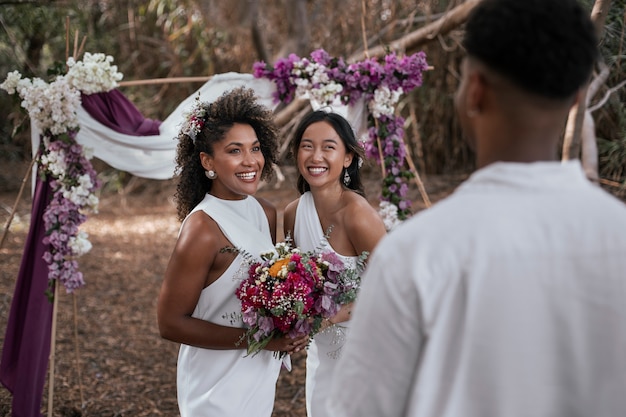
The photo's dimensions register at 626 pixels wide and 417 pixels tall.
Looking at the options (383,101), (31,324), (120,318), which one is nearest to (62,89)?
(31,324)

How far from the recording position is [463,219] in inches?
43.8

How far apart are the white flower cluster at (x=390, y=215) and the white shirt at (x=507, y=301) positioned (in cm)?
361

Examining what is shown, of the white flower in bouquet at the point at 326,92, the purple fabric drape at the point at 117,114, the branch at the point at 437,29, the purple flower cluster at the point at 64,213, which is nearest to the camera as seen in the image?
the purple flower cluster at the point at 64,213

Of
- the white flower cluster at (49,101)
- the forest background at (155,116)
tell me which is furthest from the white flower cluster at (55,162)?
the forest background at (155,116)

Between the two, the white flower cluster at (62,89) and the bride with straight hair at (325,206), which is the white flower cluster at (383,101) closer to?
the bride with straight hair at (325,206)

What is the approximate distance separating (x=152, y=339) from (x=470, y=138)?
17.1 feet

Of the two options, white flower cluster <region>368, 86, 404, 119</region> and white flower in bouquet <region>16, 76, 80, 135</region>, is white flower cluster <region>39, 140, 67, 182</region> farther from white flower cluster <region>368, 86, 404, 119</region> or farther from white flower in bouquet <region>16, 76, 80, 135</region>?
white flower cluster <region>368, 86, 404, 119</region>

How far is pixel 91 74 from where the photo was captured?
13.4 ft

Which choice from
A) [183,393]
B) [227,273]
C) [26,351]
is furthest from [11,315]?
[227,273]

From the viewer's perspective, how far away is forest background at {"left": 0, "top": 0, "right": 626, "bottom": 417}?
5.17 meters

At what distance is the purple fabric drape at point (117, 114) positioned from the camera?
4324mm

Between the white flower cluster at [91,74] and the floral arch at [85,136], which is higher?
the white flower cluster at [91,74]

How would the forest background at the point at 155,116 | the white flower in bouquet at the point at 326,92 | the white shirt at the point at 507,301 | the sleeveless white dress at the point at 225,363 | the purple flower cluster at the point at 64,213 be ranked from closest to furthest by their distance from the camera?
the white shirt at the point at 507,301, the sleeveless white dress at the point at 225,363, the purple flower cluster at the point at 64,213, the white flower in bouquet at the point at 326,92, the forest background at the point at 155,116

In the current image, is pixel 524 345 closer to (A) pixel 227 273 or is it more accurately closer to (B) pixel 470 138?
(B) pixel 470 138
